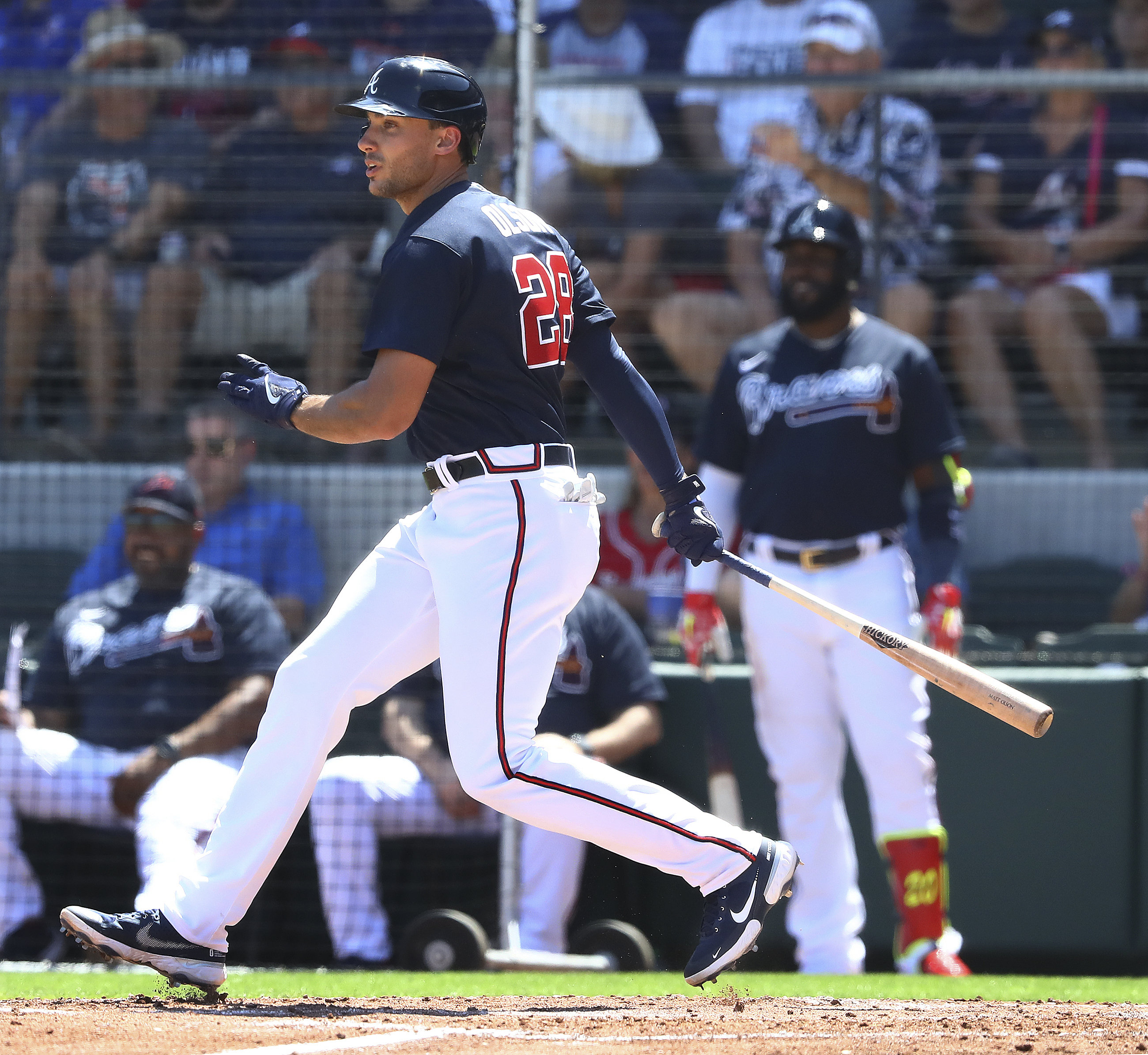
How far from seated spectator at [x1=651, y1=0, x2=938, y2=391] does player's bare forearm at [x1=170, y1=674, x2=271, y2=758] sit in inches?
86.5

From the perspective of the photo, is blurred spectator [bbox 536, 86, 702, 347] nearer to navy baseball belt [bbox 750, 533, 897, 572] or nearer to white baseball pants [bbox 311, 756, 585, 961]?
navy baseball belt [bbox 750, 533, 897, 572]

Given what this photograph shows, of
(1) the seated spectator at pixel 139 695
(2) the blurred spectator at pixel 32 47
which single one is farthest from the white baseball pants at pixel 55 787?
(2) the blurred spectator at pixel 32 47

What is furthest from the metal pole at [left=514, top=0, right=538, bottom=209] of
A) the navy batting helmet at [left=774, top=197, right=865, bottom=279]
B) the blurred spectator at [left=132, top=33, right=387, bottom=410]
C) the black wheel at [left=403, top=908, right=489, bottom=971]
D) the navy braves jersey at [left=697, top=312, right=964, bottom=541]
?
the black wheel at [left=403, top=908, right=489, bottom=971]

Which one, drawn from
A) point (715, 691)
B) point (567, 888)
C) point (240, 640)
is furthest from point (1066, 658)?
point (240, 640)

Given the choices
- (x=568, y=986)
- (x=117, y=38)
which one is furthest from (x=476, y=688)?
(x=117, y=38)

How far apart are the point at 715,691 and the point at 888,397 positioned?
1177 mm

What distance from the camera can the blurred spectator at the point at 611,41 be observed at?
7277mm

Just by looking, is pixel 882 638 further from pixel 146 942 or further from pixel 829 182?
pixel 829 182

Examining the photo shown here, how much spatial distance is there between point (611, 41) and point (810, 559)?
10.8ft

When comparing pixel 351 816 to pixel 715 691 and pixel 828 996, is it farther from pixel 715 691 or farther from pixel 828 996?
pixel 828 996

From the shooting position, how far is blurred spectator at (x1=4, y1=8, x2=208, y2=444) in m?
6.85

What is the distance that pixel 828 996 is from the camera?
3756 mm

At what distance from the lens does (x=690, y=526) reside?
11.7 feet

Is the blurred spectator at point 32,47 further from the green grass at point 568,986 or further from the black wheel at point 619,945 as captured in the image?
the black wheel at point 619,945
